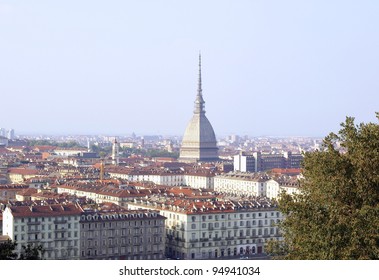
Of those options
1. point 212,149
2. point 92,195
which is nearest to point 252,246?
point 92,195

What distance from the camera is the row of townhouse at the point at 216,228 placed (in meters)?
43.8

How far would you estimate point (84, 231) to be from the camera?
40.4 metres

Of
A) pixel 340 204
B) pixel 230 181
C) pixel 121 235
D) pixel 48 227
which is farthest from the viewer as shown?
pixel 230 181

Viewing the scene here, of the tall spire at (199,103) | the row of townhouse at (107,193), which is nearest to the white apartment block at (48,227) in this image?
the row of townhouse at (107,193)

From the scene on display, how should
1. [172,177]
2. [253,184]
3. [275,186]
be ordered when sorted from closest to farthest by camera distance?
[275,186] < [253,184] < [172,177]

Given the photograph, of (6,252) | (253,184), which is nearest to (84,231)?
(6,252)

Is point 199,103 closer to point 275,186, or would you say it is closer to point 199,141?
point 199,141

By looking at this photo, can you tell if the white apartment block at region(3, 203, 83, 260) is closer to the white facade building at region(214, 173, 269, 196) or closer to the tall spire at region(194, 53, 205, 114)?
the white facade building at region(214, 173, 269, 196)

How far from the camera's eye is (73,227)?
40.3m

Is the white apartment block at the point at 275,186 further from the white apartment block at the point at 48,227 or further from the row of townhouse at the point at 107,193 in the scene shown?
the white apartment block at the point at 48,227

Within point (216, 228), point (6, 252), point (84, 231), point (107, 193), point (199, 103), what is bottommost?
point (216, 228)

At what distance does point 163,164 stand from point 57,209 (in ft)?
223

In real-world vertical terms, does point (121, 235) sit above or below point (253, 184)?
below

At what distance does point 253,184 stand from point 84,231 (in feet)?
127
